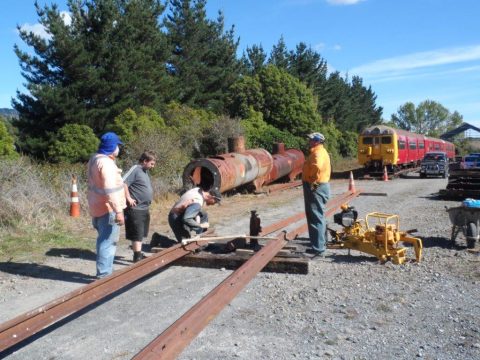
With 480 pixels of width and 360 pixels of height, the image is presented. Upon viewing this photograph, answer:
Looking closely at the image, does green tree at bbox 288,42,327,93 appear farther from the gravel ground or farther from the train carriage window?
the gravel ground

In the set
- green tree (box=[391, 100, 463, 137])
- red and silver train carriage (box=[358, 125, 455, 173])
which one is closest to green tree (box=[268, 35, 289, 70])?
red and silver train carriage (box=[358, 125, 455, 173])

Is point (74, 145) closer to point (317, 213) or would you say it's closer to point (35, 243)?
point (35, 243)

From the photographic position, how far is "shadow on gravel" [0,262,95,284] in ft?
22.2

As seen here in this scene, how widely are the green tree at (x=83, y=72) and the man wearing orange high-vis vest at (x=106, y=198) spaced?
2104cm

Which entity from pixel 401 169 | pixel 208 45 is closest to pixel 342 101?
pixel 208 45

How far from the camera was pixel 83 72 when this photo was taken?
26.7m

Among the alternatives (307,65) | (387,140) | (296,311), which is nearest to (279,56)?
(307,65)

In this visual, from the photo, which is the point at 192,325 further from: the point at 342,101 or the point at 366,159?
the point at 342,101

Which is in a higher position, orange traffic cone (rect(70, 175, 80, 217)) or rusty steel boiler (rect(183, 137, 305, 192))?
rusty steel boiler (rect(183, 137, 305, 192))

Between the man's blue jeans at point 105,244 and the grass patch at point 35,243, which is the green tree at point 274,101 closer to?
the grass patch at point 35,243

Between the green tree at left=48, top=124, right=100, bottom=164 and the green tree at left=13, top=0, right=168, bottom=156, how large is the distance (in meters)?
1.50

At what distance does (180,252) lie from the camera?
23.4ft

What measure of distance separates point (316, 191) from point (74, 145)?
1917 centimetres

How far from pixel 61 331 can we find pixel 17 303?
123 centimetres
